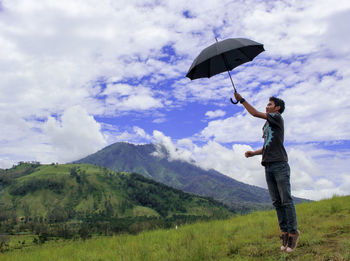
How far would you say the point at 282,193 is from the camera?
5254 mm

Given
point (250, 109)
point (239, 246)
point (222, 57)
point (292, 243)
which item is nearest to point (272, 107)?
point (250, 109)

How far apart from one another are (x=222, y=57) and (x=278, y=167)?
291cm

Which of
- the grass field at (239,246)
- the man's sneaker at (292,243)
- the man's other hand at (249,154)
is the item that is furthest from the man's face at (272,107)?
the grass field at (239,246)

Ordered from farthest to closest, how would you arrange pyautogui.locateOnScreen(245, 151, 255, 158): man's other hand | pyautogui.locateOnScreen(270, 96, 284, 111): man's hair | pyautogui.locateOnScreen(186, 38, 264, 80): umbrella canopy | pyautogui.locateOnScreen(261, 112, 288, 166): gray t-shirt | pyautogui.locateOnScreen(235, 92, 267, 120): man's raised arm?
pyautogui.locateOnScreen(245, 151, 255, 158): man's other hand → pyautogui.locateOnScreen(186, 38, 264, 80): umbrella canopy → pyautogui.locateOnScreen(270, 96, 284, 111): man's hair → pyautogui.locateOnScreen(261, 112, 288, 166): gray t-shirt → pyautogui.locateOnScreen(235, 92, 267, 120): man's raised arm

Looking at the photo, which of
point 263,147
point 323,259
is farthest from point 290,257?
point 263,147

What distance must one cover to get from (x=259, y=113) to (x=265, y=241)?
334cm

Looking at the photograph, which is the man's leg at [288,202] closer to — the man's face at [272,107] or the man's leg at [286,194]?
the man's leg at [286,194]

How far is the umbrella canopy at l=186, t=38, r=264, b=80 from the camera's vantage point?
6.01m

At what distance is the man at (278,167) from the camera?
17.2 feet

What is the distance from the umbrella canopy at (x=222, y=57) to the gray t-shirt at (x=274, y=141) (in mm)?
1732

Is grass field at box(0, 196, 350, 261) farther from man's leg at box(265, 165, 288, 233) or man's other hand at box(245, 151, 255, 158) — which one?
man's other hand at box(245, 151, 255, 158)

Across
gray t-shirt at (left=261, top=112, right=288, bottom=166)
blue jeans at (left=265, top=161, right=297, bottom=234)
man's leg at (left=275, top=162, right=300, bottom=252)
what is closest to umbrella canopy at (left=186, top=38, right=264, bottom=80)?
gray t-shirt at (left=261, top=112, right=288, bottom=166)

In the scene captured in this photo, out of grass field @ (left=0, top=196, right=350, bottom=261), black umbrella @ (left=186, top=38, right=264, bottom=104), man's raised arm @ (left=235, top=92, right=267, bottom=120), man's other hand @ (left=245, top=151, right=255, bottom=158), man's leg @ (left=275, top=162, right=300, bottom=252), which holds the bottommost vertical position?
grass field @ (left=0, top=196, right=350, bottom=261)

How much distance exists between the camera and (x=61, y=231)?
430 ft
